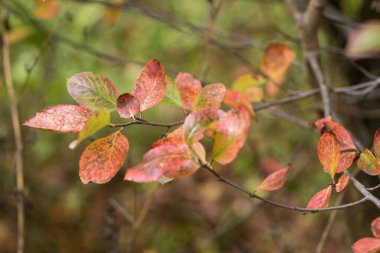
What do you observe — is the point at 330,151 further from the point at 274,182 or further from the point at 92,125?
the point at 92,125

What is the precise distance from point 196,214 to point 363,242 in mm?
1322

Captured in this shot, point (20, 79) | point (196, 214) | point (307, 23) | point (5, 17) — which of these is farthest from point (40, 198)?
point (307, 23)

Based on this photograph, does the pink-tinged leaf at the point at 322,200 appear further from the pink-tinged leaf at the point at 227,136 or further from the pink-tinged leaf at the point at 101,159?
the pink-tinged leaf at the point at 101,159

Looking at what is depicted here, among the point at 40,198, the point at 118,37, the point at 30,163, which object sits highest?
the point at 118,37

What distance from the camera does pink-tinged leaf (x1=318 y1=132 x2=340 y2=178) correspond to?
0.58m

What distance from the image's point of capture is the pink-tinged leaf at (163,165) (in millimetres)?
487

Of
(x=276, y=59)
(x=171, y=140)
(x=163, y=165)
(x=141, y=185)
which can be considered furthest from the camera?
(x=141, y=185)

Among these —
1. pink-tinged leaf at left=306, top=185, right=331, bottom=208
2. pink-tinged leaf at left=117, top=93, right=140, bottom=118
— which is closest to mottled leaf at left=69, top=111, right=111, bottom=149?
pink-tinged leaf at left=117, top=93, right=140, bottom=118

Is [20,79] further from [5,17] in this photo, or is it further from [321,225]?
[321,225]

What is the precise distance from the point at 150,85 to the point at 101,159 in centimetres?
11

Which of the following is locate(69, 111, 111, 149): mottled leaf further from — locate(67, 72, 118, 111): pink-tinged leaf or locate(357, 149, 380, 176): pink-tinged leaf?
locate(357, 149, 380, 176): pink-tinged leaf

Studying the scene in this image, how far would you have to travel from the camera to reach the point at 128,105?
23.2 inches

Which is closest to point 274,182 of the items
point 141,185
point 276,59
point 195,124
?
point 195,124

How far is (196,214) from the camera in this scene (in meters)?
1.86
